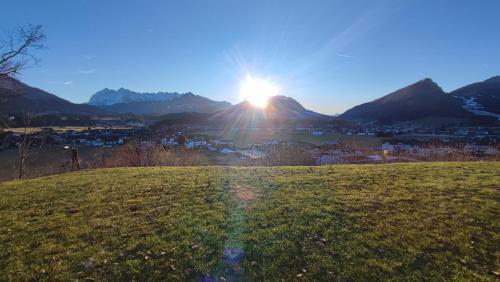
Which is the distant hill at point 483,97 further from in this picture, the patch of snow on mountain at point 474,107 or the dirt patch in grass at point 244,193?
the dirt patch in grass at point 244,193

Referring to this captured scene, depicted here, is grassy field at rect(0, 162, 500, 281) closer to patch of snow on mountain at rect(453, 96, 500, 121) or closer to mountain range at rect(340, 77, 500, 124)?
mountain range at rect(340, 77, 500, 124)

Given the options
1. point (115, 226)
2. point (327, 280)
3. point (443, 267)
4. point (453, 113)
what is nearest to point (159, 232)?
point (115, 226)

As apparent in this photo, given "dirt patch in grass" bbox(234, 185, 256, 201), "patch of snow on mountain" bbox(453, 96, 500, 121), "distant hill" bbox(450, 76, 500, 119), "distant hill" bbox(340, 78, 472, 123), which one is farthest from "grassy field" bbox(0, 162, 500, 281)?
"distant hill" bbox(450, 76, 500, 119)

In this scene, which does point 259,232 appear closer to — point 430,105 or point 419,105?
point 430,105

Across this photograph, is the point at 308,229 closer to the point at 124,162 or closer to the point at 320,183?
the point at 320,183

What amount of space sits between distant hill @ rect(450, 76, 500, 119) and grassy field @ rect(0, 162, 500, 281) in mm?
142219

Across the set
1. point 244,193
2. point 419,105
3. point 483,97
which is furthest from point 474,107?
point 244,193

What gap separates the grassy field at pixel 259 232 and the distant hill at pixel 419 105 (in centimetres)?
12536

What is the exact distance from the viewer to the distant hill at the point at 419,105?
115188mm

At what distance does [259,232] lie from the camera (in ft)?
18.5

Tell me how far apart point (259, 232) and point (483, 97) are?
18731cm

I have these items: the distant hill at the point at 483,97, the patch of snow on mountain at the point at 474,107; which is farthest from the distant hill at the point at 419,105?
the distant hill at the point at 483,97

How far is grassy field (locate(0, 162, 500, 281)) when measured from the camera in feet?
14.4

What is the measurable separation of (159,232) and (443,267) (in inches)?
196
